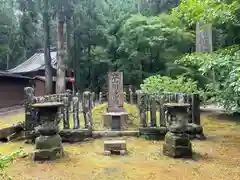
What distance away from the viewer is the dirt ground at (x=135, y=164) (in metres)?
4.26

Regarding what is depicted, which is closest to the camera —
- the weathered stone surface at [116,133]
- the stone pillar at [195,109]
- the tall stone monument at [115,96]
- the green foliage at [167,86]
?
the stone pillar at [195,109]

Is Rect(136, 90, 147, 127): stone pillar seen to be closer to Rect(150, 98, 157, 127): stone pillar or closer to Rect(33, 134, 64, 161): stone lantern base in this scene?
Rect(150, 98, 157, 127): stone pillar

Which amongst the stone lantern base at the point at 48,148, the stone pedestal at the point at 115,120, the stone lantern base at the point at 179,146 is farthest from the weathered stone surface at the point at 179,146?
the stone pedestal at the point at 115,120

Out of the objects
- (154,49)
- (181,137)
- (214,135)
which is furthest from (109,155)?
(154,49)

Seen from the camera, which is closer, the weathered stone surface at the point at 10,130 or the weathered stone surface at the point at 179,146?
the weathered stone surface at the point at 179,146

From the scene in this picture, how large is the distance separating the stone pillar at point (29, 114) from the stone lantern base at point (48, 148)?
1.61 metres

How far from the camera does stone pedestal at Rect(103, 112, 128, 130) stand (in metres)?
8.45

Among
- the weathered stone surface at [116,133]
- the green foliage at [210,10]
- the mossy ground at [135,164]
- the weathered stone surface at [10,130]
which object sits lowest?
the mossy ground at [135,164]

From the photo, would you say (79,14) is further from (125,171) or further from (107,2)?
(125,171)

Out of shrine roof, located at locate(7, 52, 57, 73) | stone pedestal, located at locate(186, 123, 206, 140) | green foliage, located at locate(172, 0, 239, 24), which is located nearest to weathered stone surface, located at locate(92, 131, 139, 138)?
stone pedestal, located at locate(186, 123, 206, 140)

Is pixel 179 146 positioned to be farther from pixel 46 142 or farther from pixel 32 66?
pixel 32 66

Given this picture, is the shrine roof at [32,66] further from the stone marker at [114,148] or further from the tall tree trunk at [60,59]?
the stone marker at [114,148]

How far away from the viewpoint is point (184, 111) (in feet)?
17.7

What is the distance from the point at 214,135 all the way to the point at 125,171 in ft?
13.9
